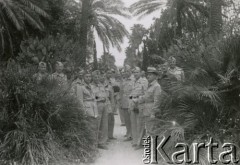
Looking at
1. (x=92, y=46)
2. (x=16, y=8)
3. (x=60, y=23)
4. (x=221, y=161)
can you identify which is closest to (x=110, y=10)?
(x=60, y=23)

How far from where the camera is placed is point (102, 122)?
9445mm

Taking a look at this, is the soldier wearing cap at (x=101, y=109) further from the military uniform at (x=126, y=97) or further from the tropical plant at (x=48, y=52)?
the tropical plant at (x=48, y=52)

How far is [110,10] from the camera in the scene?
74.8 ft

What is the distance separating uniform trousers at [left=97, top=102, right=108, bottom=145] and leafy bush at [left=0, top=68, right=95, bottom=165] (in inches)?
73.1

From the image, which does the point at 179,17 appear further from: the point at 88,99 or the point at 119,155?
the point at 119,155

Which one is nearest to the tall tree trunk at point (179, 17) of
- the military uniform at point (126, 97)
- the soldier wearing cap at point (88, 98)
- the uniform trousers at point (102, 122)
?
the military uniform at point (126, 97)

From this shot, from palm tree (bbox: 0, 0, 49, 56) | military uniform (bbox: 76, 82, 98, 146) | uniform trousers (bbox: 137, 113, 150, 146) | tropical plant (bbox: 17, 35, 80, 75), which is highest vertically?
palm tree (bbox: 0, 0, 49, 56)

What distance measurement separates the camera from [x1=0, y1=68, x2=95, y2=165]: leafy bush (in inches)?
239

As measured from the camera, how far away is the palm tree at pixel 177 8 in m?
20.3

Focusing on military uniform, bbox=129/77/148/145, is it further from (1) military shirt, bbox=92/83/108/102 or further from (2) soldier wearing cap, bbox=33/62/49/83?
(2) soldier wearing cap, bbox=33/62/49/83

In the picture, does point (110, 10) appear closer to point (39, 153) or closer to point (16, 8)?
point (16, 8)

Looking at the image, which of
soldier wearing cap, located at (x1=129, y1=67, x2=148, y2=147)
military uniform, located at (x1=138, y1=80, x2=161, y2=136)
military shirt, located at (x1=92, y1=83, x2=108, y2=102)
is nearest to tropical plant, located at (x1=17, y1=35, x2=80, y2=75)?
military shirt, located at (x1=92, y1=83, x2=108, y2=102)

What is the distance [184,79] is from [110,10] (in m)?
16.5

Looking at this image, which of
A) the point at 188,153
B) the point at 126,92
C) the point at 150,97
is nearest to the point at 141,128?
the point at 150,97
